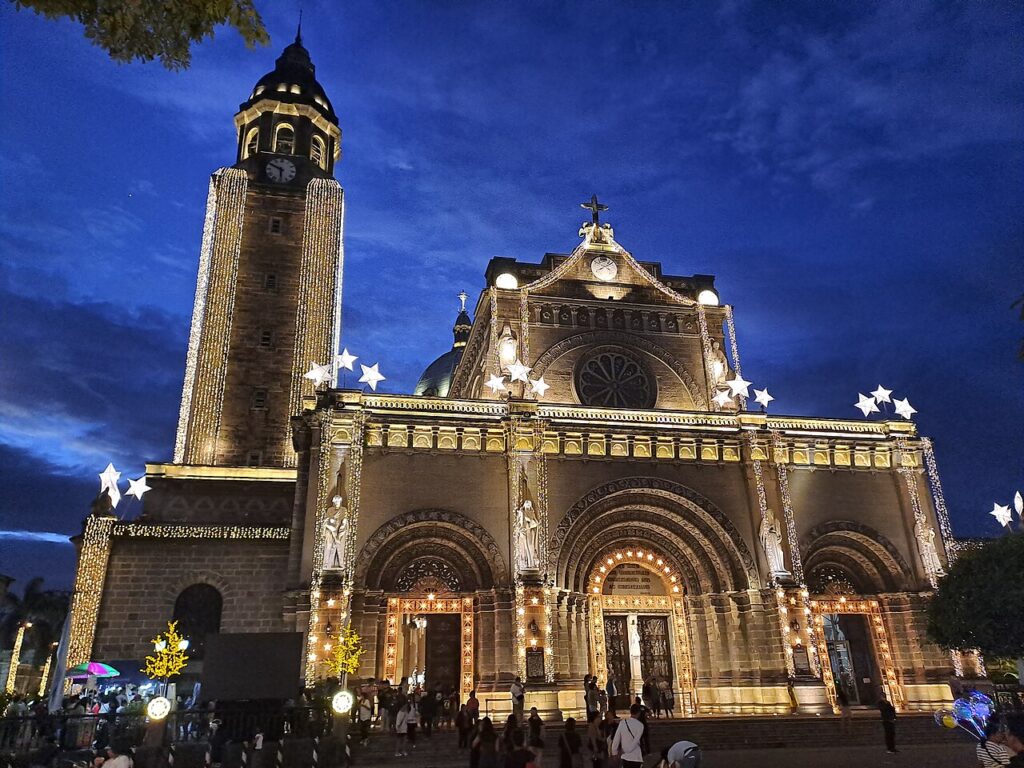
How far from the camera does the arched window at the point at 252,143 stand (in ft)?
141

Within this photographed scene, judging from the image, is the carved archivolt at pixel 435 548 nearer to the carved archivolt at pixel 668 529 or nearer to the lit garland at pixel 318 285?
the carved archivolt at pixel 668 529

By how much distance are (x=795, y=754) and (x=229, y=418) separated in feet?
95.3

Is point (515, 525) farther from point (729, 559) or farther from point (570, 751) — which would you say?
point (570, 751)

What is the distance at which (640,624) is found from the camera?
95.3ft

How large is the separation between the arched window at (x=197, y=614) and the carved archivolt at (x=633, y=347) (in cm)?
1783

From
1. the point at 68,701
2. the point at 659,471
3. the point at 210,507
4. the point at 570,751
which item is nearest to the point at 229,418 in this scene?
the point at 210,507

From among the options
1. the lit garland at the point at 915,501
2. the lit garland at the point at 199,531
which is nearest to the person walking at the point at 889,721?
the lit garland at the point at 915,501

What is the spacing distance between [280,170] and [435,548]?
26.8 m

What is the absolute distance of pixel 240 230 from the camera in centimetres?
3947

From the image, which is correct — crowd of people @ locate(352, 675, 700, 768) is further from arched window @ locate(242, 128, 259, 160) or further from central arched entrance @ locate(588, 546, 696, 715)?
arched window @ locate(242, 128, 259, 160)

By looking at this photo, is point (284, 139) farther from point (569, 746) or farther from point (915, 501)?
point (569, 746)

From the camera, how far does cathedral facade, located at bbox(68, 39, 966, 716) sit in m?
25.8

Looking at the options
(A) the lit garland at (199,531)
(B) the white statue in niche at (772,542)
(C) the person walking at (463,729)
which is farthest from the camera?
(A) the lit garland at (199,531)

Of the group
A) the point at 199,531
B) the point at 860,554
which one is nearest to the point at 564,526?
the point at 860,554
